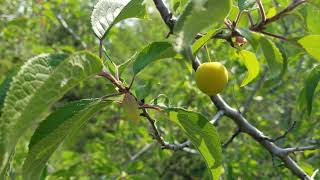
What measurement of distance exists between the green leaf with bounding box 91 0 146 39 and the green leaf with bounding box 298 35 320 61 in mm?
431

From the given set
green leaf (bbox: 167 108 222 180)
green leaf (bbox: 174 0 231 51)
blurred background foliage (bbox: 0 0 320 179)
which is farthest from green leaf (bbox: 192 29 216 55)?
blurred background foliage (bbox: 0 0 320 179)

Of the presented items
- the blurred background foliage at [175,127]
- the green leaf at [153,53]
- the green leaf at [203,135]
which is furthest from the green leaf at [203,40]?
the blurred background foliage at [175,127]

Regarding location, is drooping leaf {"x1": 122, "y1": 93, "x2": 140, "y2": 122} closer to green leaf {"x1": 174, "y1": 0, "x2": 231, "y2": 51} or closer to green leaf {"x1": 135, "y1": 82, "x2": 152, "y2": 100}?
green leaf {"x1": 135, "y1": 82, "x2": 152, "y2": 100}

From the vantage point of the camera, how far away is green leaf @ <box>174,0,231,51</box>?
0.83 meters

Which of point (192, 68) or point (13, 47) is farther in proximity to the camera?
point (13, 47)

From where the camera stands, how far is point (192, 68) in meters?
1.58

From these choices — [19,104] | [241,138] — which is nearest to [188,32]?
[19,104]

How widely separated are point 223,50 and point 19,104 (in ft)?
14.3

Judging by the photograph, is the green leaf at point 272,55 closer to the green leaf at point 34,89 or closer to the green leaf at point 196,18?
the green leaf at point 196,18

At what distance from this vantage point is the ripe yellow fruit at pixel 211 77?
1.25 m

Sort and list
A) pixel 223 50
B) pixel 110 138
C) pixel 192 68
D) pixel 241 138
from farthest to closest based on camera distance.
→ pixel 241 138, pixel 223 50, pixel 110 138, pixel 192 68

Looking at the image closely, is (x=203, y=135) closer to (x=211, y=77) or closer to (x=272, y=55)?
(x=211, y=77)

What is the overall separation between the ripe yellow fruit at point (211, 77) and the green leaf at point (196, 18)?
Answer: 0.35m

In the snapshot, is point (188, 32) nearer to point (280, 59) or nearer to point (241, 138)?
point (280, 59)
